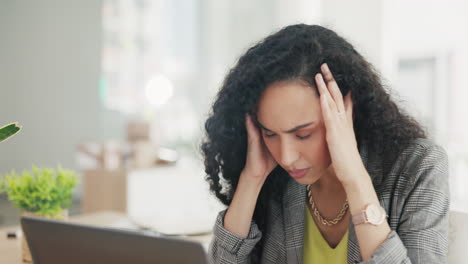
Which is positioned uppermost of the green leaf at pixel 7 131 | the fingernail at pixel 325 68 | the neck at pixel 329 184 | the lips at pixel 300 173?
the fingernail at pixel 325 68

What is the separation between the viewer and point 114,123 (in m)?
5.23

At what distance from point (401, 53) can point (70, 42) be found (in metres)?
3.45

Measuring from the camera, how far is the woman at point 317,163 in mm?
1022

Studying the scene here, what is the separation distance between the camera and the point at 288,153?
3.55 ft

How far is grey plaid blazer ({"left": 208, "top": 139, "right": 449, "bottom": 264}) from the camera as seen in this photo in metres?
0.99

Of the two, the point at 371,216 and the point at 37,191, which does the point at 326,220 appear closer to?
the point at 371,216

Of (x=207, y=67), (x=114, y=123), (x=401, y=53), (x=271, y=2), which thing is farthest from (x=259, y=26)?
(x=114, y=123)

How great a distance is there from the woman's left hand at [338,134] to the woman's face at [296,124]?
0.09ft

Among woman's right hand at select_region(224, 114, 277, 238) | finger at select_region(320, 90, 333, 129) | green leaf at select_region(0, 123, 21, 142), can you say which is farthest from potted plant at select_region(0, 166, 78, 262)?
finger at select_region(320, 90, 333, 129)

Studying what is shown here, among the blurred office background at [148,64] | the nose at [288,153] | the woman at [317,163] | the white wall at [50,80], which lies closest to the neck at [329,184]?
the woman at [317,163]

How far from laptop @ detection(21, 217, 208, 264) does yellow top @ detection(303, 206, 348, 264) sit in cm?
62

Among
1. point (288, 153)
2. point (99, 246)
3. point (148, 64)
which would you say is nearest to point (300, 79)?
point (288, 153)

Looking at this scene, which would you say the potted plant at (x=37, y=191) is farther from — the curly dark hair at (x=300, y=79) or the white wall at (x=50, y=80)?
the white wall at (x=50, y=80)

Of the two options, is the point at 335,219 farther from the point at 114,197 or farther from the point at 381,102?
the point at 114,197
